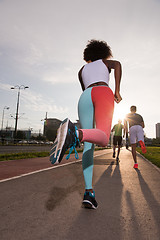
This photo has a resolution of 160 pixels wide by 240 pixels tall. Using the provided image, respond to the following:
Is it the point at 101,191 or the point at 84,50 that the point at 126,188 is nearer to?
the point at 101,191

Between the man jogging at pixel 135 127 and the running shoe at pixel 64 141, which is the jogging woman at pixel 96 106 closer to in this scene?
the running shoe at pixel 64 141

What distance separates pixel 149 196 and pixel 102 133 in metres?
Result: 1.56

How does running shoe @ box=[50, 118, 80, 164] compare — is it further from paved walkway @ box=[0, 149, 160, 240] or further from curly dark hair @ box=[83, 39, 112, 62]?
curly dark hair @ box=[83, 39, 112, 62]

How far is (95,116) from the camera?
2.14 metres

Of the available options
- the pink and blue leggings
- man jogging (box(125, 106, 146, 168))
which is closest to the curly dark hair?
the pink and blue leggings

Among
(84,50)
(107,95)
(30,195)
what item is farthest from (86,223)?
(84,50)

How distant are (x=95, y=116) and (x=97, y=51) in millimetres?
1128

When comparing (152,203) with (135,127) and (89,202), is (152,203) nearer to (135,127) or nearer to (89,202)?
(89,202)

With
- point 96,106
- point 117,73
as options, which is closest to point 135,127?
point 117,73

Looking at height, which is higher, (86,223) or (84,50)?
(84,50)

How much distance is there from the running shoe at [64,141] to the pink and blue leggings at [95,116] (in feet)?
0.43

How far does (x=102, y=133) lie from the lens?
6.19 ft

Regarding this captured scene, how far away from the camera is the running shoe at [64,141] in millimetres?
1589

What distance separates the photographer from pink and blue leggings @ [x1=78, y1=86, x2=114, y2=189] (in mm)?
1854
